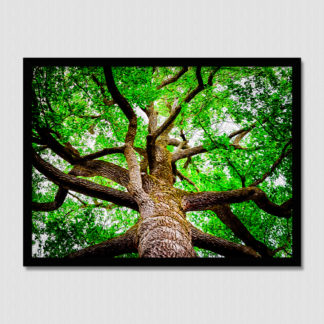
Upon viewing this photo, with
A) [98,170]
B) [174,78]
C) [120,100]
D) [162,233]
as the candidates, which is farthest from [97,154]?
[162,233]

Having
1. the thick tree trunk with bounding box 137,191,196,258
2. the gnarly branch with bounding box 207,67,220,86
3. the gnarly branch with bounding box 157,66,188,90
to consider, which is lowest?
the thick tree trunk with bounding box 137,191,196,258

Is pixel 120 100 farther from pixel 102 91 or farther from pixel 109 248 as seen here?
pixel 109 248

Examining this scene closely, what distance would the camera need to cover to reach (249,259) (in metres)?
2.19

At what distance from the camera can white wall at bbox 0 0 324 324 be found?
2131mm

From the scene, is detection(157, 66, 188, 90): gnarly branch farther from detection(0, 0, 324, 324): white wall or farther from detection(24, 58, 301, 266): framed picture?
detection(0, 0, 324, 324): white wall

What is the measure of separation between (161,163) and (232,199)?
133cm

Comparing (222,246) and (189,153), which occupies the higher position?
(189,153)

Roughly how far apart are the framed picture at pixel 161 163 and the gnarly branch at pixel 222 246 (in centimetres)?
1

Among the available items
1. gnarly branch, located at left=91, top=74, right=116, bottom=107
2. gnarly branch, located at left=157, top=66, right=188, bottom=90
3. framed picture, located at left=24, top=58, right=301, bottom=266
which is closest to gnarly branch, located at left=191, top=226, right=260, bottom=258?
framed picture, located at left=24, top=58, right=301, bottom=266

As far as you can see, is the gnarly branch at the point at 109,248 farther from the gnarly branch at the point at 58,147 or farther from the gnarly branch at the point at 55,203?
the gnarly branch at the point at 58,147

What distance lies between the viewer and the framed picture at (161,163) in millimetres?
2227

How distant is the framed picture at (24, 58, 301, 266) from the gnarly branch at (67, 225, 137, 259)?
0.01m
